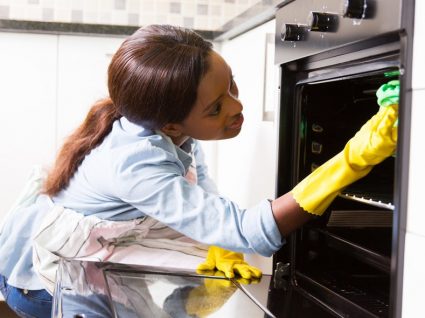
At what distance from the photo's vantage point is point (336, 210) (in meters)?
1.15

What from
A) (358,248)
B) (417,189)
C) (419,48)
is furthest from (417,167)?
(358,248)

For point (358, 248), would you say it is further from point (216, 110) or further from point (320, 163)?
point (216, 110)

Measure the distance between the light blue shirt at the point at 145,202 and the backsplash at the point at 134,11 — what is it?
0.92m

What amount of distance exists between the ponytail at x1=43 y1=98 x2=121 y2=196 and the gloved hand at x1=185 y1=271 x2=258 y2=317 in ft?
1.39

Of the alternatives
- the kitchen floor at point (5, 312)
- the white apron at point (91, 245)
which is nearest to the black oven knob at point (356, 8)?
the white apron at point (91, 245)

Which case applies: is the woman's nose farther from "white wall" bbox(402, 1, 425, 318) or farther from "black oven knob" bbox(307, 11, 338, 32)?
"white wall" bbox(402, 1, 425, 318)

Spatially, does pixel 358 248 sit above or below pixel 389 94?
below

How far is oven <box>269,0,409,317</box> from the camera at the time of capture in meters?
0.93

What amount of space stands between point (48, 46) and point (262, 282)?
1273 mm

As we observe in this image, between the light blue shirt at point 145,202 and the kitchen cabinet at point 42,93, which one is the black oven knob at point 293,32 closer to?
the light blue shirt at point 145,202

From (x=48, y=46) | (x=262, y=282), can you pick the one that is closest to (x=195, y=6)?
(x=48, y=46)

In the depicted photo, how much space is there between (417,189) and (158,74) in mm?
592

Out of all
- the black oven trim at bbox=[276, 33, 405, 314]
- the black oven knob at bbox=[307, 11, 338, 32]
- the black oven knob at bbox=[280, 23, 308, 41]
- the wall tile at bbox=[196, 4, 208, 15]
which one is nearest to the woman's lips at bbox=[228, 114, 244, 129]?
the black oven trim at bbox=[276, 33, 405, 314]

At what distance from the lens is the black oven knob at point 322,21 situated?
0.89 meters
